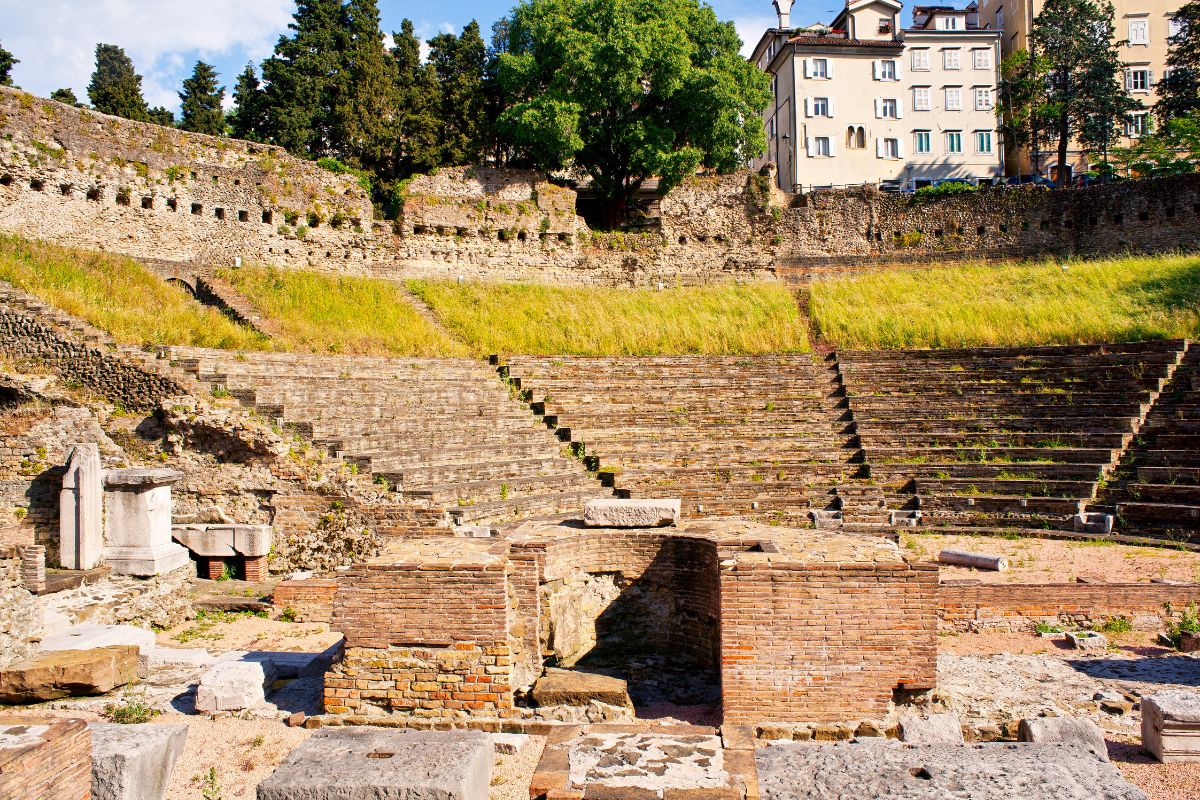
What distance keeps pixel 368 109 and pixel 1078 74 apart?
1086 inches

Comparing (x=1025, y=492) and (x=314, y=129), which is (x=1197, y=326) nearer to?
(x=1025, y=492)

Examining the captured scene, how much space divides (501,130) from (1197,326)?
64.1 feet

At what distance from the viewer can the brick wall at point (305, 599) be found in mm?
9750

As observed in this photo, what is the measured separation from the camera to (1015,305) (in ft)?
68.6

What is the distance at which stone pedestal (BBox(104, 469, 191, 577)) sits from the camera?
32.8 ft

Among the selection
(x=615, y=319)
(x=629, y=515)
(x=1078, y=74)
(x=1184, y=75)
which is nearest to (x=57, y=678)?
(x=629, y=515)

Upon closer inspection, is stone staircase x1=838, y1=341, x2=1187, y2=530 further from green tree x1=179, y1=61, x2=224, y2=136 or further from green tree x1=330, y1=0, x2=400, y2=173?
green tree x1=179, y1=61, x2=224, y2=136

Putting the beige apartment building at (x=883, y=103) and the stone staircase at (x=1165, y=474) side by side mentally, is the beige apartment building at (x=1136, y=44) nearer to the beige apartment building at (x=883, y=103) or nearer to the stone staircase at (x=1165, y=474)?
the beige apartment building at (x=883, y=103)

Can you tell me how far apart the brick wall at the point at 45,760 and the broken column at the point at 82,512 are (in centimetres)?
624

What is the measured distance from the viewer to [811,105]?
35.5m

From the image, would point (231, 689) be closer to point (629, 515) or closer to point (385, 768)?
point (385, 768)

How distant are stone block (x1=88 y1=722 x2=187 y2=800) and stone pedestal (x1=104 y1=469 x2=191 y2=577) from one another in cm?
552

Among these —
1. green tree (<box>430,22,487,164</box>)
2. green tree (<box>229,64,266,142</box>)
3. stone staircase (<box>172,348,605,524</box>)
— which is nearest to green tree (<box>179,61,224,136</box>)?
green tree (<box>229,64,266,142</box>)

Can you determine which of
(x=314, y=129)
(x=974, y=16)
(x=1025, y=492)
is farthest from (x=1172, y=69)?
(x=314, y=129)
